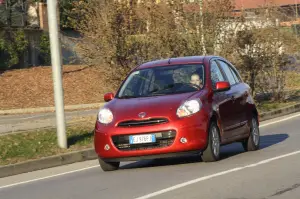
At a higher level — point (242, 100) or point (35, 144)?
point (242, 100)

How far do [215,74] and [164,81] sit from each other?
936mm

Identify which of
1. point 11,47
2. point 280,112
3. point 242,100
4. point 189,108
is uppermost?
point 189,108

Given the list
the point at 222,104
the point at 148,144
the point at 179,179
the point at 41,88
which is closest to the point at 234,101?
the point at 222,104

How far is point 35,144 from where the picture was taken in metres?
16.0

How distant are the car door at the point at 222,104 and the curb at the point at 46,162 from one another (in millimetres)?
3324

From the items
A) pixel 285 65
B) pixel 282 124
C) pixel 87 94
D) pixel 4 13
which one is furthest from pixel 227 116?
pixel 4 13

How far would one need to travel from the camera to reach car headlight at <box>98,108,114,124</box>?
12521 millimetres

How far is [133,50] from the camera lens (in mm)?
22016

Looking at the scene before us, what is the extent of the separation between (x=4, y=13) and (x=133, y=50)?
16.5 m

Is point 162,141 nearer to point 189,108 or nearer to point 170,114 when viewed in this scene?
point 170,114

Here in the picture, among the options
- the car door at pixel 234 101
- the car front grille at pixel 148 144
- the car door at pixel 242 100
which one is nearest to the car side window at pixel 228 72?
the car door at pixel 234 101

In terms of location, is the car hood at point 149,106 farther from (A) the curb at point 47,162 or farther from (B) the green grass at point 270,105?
(B) the green grass at point 270,105

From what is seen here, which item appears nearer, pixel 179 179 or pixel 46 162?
pixel 179 179

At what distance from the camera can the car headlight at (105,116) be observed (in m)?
12.5
